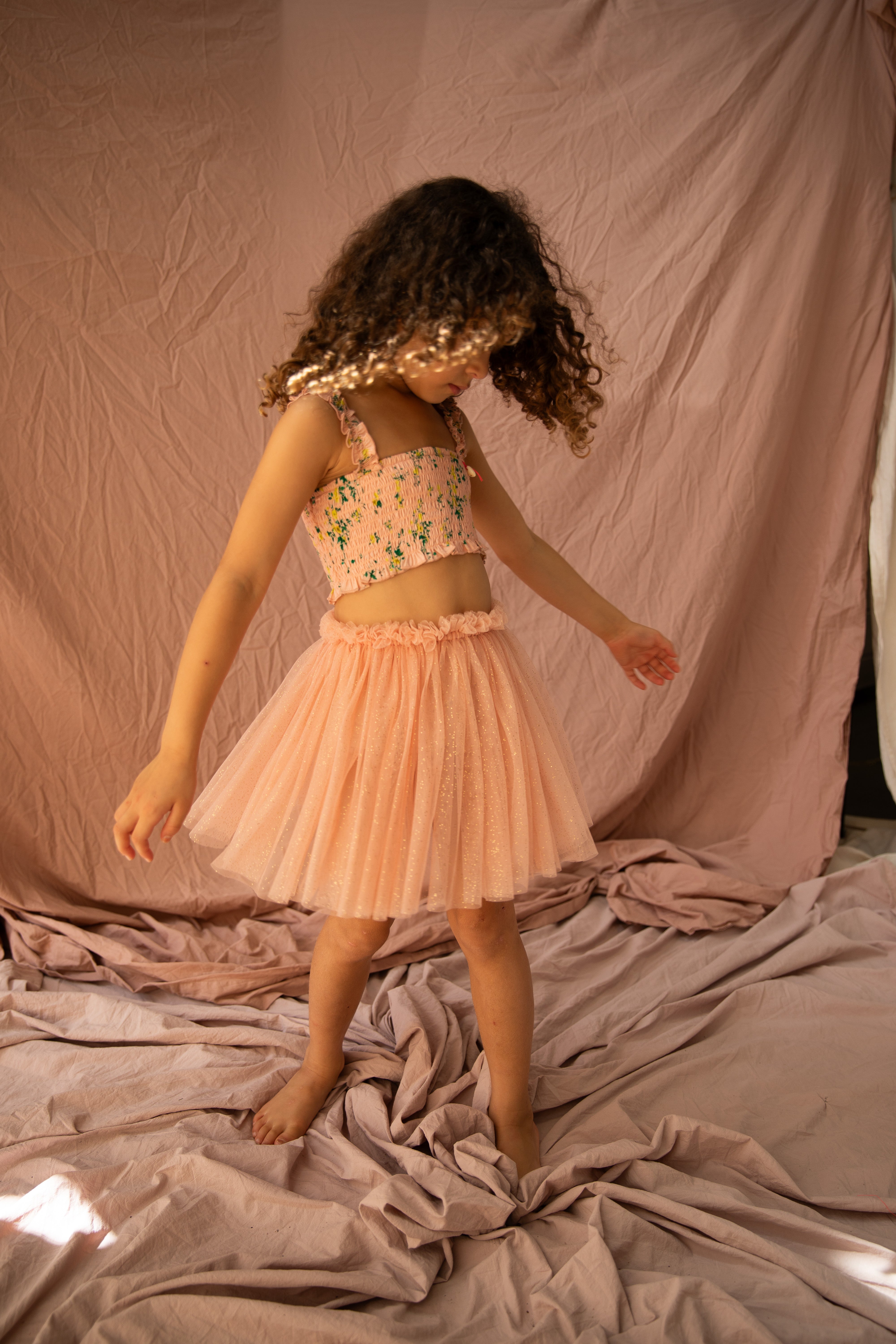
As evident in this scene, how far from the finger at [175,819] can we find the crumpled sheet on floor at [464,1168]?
1.50 feet

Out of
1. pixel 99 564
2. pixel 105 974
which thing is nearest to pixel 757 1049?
pixel 105 974

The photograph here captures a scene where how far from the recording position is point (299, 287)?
1853 millimetres

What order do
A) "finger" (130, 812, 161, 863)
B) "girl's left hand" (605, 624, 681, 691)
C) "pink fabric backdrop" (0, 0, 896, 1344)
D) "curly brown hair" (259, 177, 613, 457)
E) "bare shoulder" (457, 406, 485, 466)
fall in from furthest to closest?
"pink fabric backdrop" (0, 0, 896, 1344), "girl's left hand" (605, 624, 681, 691), "bare shoulder" (457, 406, 485, 466), "curly brown hair" (259, 177, 613, 457), "finger" (130, 812, 161, 863)

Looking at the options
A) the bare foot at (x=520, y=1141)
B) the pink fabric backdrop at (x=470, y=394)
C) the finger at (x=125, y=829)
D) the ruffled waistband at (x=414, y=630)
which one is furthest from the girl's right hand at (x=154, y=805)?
the pink fabric backdrop at (x=470, y=394)

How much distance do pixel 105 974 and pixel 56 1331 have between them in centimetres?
81

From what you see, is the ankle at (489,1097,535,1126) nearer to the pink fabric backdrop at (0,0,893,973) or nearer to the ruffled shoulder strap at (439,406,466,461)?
the pink fabric backdrop at (0,0,893,973)

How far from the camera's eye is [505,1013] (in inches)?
46.7

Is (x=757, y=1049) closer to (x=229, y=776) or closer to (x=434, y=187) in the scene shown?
(x=229, y=776)

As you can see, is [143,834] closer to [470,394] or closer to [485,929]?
[485,929]

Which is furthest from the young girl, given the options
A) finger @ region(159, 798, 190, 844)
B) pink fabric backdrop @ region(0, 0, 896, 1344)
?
pink fabric backdrop @ region(0, 0, 896, 1344)

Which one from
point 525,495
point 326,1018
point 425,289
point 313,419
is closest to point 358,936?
point 326,1018

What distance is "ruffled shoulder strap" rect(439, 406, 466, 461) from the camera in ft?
4.04

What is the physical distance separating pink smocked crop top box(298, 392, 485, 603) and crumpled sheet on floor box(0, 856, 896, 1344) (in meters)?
0.70

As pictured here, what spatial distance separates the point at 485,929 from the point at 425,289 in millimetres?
750
